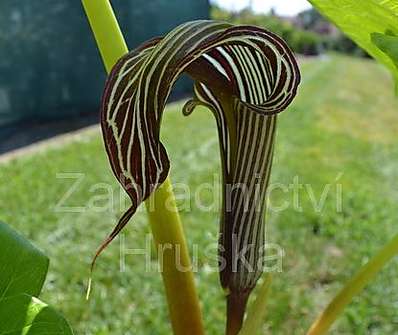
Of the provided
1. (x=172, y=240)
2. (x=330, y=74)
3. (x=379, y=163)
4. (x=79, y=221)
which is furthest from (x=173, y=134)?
(x=330, y=74)

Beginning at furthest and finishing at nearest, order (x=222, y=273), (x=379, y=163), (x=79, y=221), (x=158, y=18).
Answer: (x=158, y=18) < (x=379, y=163) < (x=79, y=221) < (x=222, y=273)

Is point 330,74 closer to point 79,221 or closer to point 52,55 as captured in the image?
point 52,55

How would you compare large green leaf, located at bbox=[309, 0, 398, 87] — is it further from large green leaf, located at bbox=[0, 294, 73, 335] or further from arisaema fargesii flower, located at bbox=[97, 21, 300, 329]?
large green leaf, located at bbox=[0, 294, 73, 335]

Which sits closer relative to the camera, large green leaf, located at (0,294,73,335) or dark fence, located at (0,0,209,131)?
large green leaf, located at (0,294,73,335)

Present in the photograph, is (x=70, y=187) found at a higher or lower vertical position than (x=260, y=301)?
lower

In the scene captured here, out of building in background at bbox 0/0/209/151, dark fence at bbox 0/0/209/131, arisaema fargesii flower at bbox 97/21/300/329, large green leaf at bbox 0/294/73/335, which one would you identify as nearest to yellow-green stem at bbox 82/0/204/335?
arisaema fargesii flower at bbox 97/21/300/329

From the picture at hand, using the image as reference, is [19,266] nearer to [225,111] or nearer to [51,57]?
[225,111]
